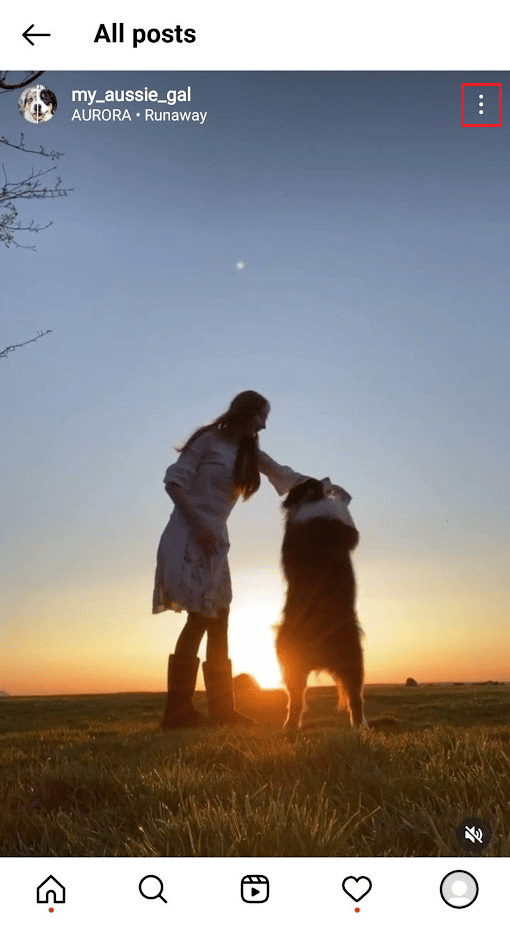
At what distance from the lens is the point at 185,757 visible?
394 centimetres

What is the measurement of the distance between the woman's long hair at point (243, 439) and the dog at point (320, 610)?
0.68 m

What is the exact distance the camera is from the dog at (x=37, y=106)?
3.37 metres

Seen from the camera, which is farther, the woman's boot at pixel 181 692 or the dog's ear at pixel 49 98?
the woman's boot at pixel 181 692

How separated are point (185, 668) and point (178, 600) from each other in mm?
597
